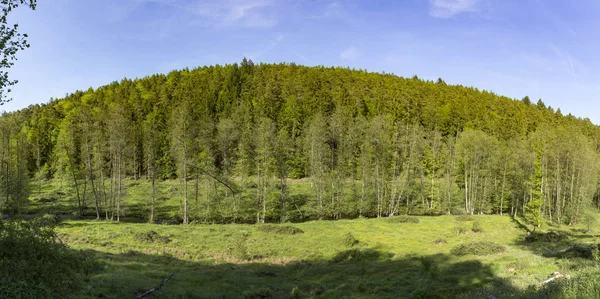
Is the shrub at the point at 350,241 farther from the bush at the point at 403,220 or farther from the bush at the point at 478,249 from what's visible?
the bush at the point at 403,220

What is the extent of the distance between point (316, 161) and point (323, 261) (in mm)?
35582

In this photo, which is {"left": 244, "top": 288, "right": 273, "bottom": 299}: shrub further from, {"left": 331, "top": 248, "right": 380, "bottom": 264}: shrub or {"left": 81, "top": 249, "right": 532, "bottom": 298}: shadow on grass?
{"left": 331, "top": 248, "right": 380, "bottom": 264}: shrub

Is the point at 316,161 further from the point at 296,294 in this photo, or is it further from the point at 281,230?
the point at 296,294

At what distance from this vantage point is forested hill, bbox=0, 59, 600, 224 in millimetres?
58656

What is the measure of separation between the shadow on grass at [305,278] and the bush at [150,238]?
585 cm

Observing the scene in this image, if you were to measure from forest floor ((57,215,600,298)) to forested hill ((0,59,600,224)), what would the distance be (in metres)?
8.91

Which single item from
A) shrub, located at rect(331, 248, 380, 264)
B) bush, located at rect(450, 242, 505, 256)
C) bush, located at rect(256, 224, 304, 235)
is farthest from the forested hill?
bush, located at rect(450, 242, 505, 256)

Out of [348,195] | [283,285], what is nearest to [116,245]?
[283,285]

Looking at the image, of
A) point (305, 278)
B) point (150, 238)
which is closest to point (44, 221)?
point (305, 278)

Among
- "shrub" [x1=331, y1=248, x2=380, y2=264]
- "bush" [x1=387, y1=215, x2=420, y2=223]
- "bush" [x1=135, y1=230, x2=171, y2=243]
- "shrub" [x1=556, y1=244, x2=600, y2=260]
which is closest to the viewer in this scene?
"shrub" [x1=556, y1=244, x2=600, y2=260]

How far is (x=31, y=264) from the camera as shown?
10188 mm

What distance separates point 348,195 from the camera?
7100 centimetres

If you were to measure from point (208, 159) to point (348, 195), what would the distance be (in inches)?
1182

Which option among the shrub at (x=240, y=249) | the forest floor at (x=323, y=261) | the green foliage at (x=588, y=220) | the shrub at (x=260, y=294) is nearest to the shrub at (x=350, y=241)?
the forest floor at (x=323, y=261)
